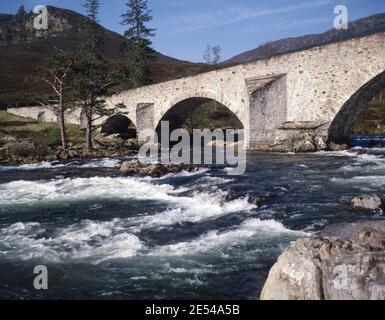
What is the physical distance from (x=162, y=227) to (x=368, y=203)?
5386mm

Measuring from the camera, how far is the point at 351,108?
24.6 m

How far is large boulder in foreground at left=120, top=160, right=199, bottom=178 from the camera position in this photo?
18.8m

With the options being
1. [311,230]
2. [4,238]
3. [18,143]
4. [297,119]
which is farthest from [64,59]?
[311,230]

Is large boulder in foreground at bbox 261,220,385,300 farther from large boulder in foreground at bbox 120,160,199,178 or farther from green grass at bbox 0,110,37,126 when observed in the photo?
green grass at bbox 0,110,37,126

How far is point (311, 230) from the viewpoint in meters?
9.18

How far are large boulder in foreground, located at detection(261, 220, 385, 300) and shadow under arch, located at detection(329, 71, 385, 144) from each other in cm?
1864

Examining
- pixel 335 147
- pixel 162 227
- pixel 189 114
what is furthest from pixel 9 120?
pixel 162 227

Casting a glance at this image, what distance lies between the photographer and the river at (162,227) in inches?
270

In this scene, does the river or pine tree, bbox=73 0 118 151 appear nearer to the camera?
the river

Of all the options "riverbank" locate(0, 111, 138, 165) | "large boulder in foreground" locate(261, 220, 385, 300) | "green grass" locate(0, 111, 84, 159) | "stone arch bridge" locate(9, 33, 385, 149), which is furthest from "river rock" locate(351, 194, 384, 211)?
"green grass" locate(0, 111, 84, 159)

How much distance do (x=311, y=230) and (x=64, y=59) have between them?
74.5 feet

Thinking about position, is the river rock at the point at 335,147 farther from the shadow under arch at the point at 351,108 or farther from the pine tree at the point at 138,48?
the pine tree at the point at 138,48

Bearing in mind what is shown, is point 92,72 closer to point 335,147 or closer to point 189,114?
point 189,114
